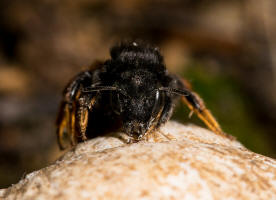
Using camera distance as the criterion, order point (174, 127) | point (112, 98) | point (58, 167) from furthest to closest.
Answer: point (174, 127)
point (112, 98)
point (58, 167)

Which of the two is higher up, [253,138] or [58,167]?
[58,167]

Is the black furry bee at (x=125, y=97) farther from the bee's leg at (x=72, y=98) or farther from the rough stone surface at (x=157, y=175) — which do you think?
the rough stone surface at (x=157, y=175)

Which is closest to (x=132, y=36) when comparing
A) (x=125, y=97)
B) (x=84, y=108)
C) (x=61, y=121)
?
(x=61, y=121)

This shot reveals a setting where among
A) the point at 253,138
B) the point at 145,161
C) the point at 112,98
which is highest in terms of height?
the point at 112,98

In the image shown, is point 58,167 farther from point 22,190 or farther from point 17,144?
point 17,144

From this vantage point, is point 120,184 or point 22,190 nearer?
point 120,184

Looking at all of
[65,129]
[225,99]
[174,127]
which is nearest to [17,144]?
[65,129]

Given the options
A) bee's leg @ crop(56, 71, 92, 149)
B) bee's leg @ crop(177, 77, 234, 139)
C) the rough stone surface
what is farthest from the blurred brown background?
the rough stone surface

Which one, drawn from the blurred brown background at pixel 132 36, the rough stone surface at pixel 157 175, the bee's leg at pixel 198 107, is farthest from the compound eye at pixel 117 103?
the blurred brown background at pixel 132 36
